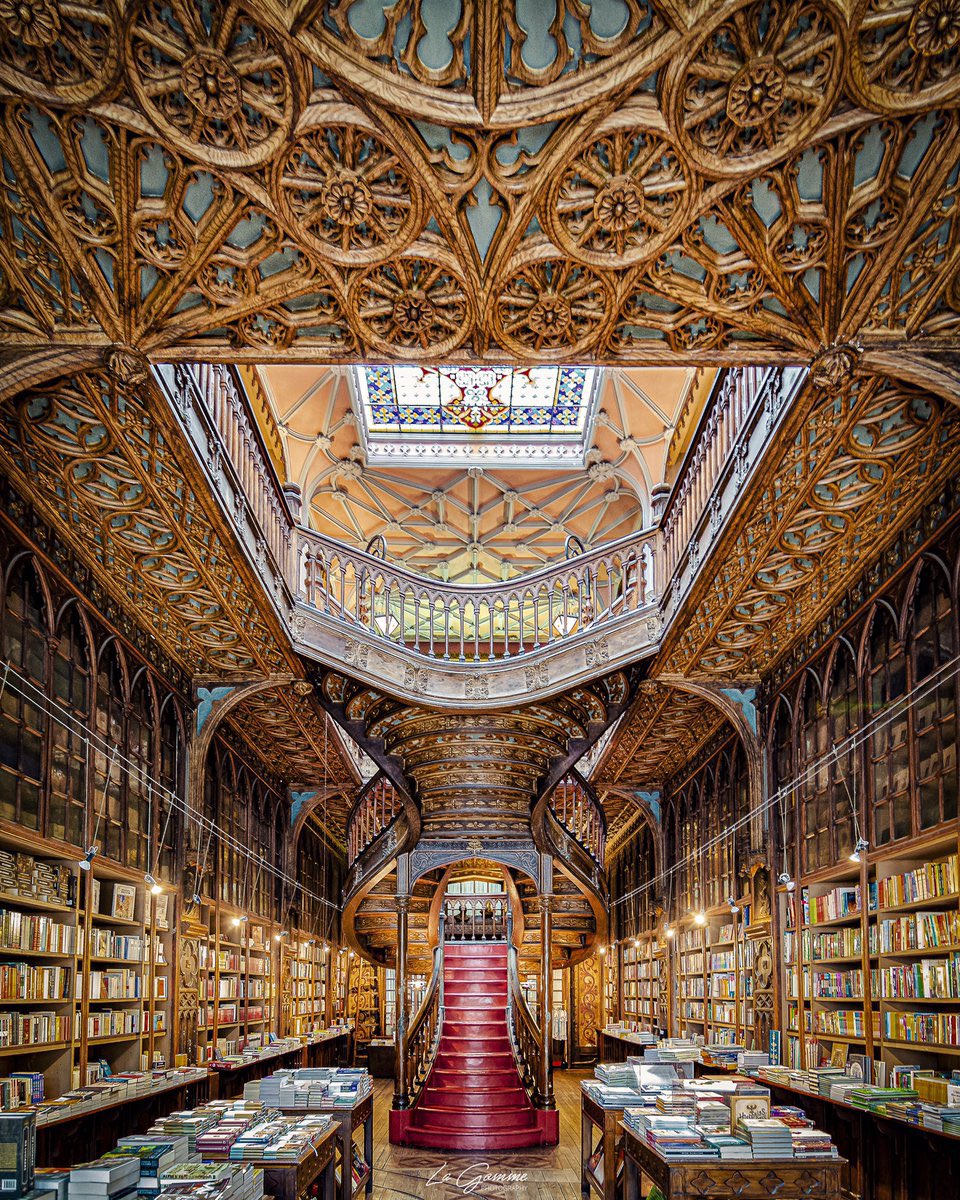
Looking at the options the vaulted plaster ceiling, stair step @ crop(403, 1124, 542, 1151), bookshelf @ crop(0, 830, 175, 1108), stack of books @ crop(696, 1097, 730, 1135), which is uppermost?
the vaulted plaster ceiling

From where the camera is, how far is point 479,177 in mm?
4105

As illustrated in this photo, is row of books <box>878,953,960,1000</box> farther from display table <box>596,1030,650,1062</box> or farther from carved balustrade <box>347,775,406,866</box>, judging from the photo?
display table <box>596,1030,650,1062</box>

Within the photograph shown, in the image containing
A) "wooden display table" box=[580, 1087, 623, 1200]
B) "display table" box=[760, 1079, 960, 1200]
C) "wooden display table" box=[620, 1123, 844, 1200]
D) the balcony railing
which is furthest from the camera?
the balcony railing

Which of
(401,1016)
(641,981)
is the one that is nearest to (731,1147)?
(401,1016)

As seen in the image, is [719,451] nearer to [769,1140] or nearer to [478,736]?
[769,1140]

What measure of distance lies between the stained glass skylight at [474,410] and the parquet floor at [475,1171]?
854 centimetres

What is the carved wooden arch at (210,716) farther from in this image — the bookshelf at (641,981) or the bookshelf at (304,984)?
the bookshelf at (641,981)

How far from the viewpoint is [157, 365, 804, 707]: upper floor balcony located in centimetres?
671

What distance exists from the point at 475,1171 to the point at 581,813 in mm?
6096

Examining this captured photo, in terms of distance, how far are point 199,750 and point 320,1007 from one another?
879 cm

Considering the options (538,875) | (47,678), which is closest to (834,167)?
(47,678)

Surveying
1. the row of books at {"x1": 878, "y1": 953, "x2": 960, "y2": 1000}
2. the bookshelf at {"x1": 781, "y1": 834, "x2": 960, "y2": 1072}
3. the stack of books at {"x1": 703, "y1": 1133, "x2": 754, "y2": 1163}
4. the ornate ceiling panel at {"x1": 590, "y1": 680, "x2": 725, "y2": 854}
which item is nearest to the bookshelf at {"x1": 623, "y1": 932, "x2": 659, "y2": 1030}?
the ornate ceiling panel at {"x1": 590, "y1": 680, "x2": 725, "y2": 854}

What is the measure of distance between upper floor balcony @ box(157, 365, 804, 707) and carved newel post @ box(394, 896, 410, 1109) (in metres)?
4.50

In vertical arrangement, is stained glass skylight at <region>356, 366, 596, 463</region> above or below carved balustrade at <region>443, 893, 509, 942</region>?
above
